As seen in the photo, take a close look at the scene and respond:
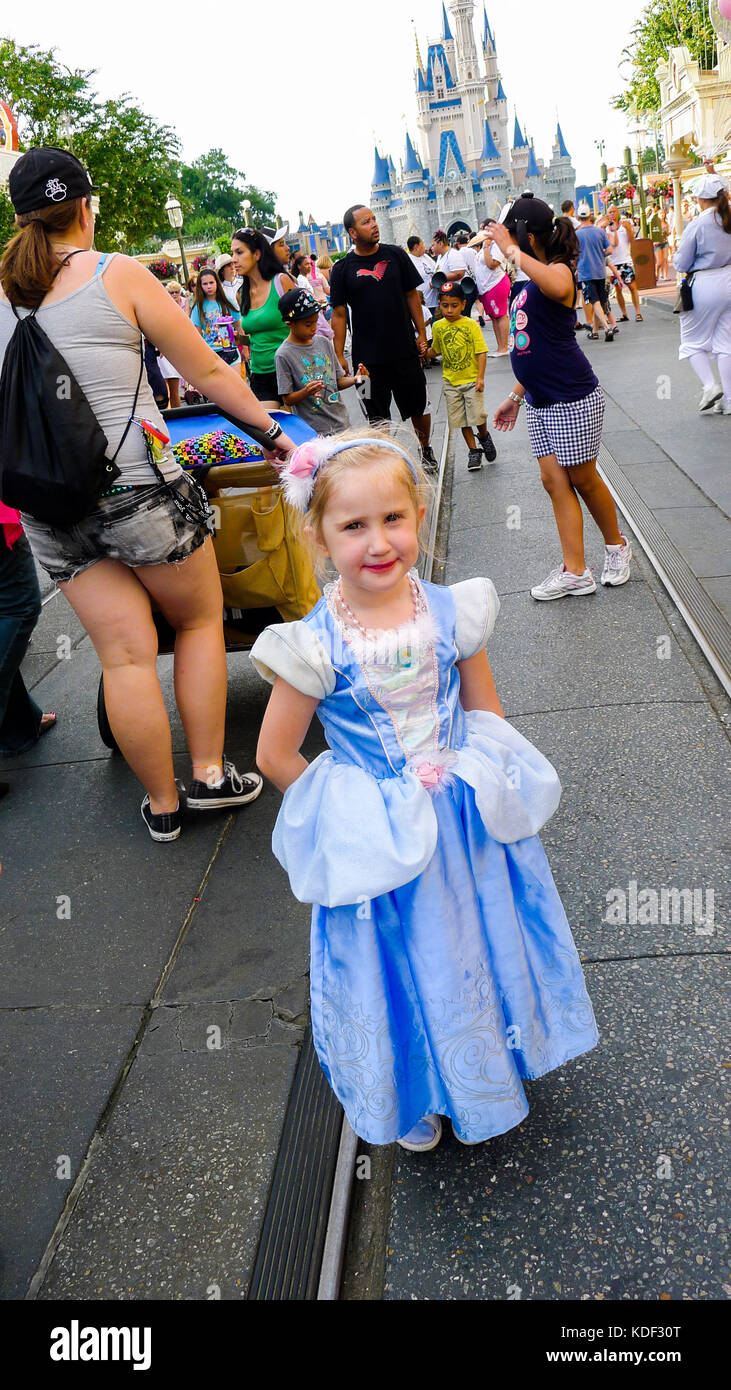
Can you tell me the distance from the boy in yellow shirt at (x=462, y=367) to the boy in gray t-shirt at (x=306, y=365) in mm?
2269

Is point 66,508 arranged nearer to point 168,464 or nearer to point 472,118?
point 168,464

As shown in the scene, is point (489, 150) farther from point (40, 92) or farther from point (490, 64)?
point (40, 92)

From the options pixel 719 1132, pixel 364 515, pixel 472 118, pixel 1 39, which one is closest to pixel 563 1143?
pixel 719 1132

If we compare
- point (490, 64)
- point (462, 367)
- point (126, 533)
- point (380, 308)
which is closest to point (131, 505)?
point (126, 533)

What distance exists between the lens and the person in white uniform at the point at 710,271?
8.00 m

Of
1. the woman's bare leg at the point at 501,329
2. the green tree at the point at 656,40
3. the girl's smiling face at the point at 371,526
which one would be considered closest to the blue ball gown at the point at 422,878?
the girl's smiling face at the point at 371,526

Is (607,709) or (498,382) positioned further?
(498,382)

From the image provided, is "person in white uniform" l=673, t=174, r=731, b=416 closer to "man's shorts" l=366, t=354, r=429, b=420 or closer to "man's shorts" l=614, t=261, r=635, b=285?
"man's shorts" l=366, t=354, r=429, b=420

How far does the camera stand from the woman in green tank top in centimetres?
582

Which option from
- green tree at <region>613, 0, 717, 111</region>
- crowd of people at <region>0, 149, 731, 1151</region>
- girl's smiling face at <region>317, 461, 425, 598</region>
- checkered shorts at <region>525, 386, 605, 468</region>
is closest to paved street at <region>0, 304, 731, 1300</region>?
crowd of people at <region>0, 149, 731, 1151</region>

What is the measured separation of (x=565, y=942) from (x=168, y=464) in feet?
6.67

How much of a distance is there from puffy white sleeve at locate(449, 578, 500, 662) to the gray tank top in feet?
4.95

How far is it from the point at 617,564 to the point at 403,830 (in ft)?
12.0

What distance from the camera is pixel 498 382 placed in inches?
500
